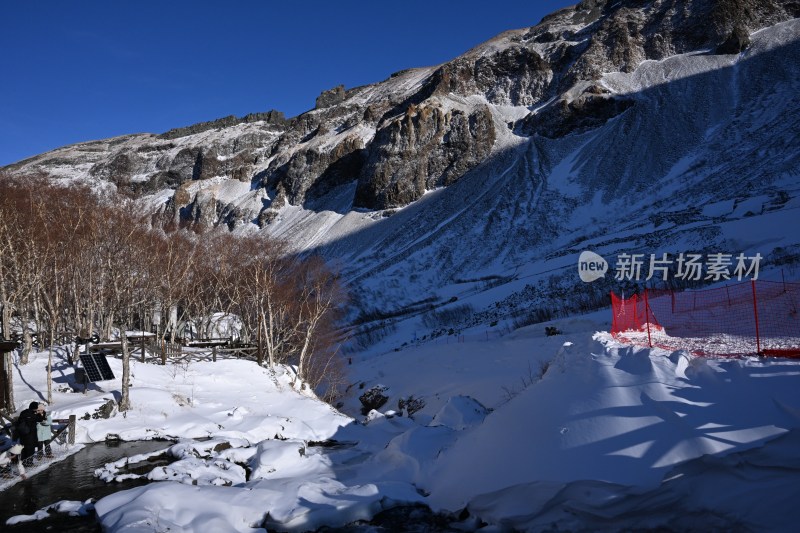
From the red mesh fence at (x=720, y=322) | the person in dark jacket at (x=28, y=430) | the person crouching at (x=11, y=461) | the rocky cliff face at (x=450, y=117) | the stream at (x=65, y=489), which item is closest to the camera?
the stream at (x=65, y=489)

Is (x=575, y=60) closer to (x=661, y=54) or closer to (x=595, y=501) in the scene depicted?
(x=661, y=54)

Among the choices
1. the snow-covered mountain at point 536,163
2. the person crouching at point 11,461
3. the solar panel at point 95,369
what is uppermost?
the snow-covered mountain at point 536,163

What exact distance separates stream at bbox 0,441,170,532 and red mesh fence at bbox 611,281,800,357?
12636 millimetres

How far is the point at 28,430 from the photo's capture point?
1129 cm

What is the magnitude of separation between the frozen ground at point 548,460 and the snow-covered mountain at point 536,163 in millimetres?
29123

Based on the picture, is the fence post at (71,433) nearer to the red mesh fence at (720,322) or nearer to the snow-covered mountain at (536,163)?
the red mesh fence at (720,322)

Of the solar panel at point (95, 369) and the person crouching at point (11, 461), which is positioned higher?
the solar panel at point (95, 369)

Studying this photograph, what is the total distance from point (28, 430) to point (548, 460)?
10.9m

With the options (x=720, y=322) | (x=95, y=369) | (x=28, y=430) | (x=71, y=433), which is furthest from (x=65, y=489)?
(x=720, y=322)

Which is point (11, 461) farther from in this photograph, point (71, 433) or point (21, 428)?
point (71, 433)

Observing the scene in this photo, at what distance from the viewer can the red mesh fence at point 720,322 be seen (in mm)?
13516

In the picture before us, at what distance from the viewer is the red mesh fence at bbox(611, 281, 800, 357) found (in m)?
13.5

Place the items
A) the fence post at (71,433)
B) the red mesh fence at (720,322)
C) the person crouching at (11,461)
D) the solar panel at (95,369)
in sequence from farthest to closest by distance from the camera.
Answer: the solar panel at (95,369) < the red mesh fence at (720,322) < the fence post at (71,433) < the person crouching at (11,461)

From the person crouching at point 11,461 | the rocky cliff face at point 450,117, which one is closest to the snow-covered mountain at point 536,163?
the rocky cliff face at point 450,117
